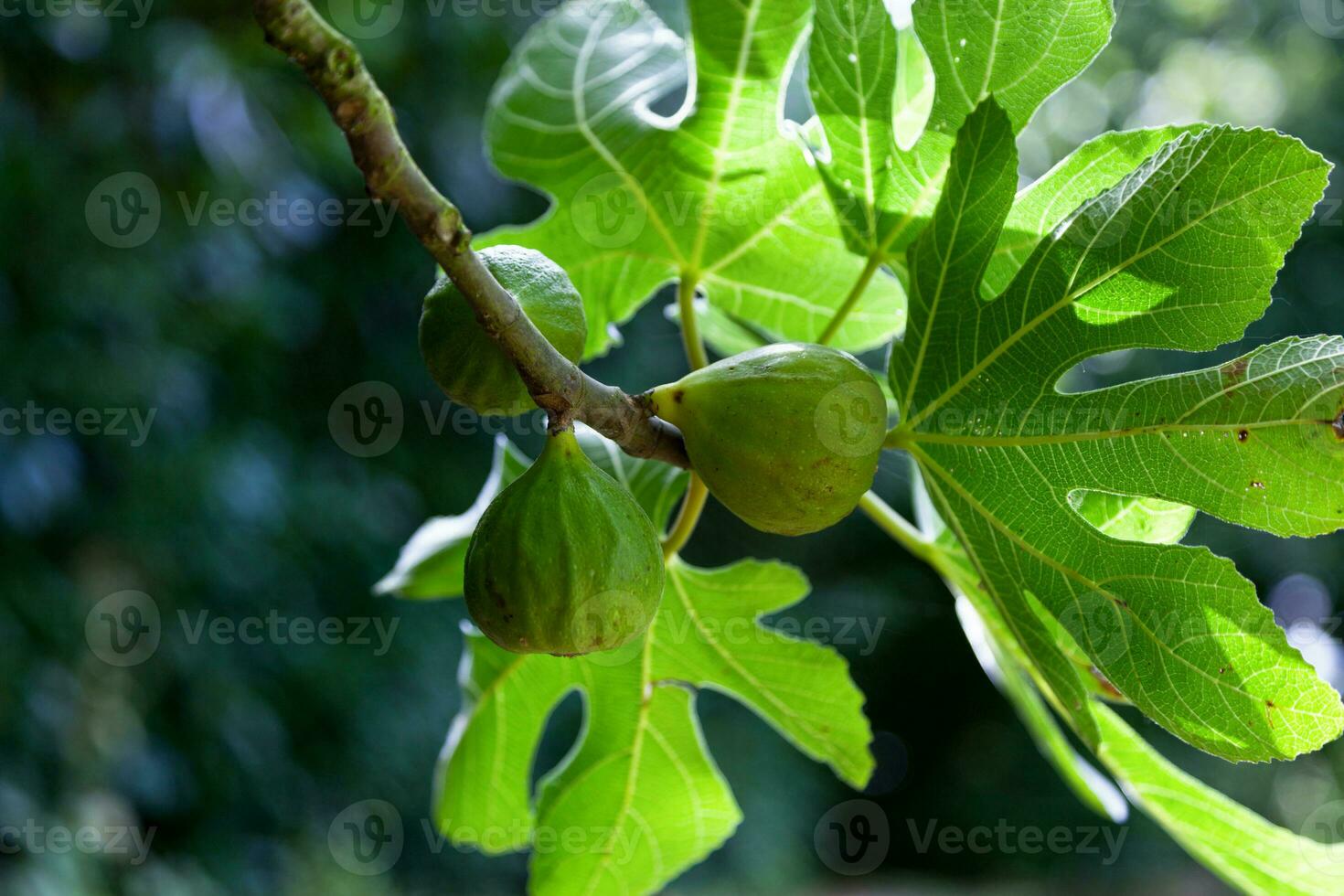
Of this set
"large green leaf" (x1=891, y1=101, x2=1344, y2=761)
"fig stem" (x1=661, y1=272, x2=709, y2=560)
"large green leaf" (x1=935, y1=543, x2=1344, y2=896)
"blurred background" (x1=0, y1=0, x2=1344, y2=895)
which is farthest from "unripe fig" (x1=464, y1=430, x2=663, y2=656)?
"blurred background" (x1=0, y1=0, x2=1344, y2=895)

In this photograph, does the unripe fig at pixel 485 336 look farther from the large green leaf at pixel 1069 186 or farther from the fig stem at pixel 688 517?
the large green leaf at pixel 1069 186

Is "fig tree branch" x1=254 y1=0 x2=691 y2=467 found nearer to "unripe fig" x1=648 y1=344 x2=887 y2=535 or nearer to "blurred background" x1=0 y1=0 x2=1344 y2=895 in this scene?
"unripe fig" x1=648 y1=344 x2=887 y2=535

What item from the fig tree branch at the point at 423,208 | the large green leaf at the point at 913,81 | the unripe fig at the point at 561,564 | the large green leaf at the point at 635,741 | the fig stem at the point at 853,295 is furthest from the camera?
the large green leaf at the point at 635,741

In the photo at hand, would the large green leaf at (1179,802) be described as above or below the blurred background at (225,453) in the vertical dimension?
above

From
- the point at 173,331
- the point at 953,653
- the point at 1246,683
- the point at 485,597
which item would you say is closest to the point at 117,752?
the point at 173,331

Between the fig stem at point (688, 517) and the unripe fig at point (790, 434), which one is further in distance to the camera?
the fig stem at point (688, 517)

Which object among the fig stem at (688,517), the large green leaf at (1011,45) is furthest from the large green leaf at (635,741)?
the large green leaf at (1011,45)

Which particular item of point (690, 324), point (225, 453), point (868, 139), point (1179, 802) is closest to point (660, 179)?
point (690, 324)
